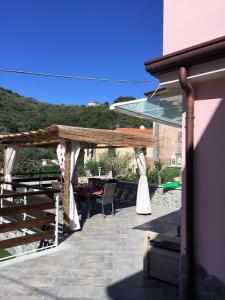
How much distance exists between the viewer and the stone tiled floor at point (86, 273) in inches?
179

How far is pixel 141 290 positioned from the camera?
4688mm

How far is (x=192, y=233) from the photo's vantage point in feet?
12.8

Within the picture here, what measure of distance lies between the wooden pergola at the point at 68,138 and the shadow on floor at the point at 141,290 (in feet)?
10.8

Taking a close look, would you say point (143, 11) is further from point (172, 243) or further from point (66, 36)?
point (172, 243)

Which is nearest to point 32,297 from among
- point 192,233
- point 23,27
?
point 192,233

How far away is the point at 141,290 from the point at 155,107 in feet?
10.9

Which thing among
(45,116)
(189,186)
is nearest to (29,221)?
(189,186)

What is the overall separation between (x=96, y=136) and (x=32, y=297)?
5.12 m

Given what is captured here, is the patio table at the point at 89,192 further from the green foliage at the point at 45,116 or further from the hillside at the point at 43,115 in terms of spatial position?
the hillside at the point at 43,115

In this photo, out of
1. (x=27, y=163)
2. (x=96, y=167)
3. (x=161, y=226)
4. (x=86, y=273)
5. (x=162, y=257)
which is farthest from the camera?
(x=96, y=167)

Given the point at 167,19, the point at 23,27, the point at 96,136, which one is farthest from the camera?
the point at 23,27

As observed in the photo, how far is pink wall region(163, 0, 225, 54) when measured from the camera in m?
3.82

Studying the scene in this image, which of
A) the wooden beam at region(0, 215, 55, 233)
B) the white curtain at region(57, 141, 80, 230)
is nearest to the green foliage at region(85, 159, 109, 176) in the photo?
the white curtain at region(57, 141, 80, 230)

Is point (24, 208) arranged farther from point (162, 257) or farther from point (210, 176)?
point (210, 176)
